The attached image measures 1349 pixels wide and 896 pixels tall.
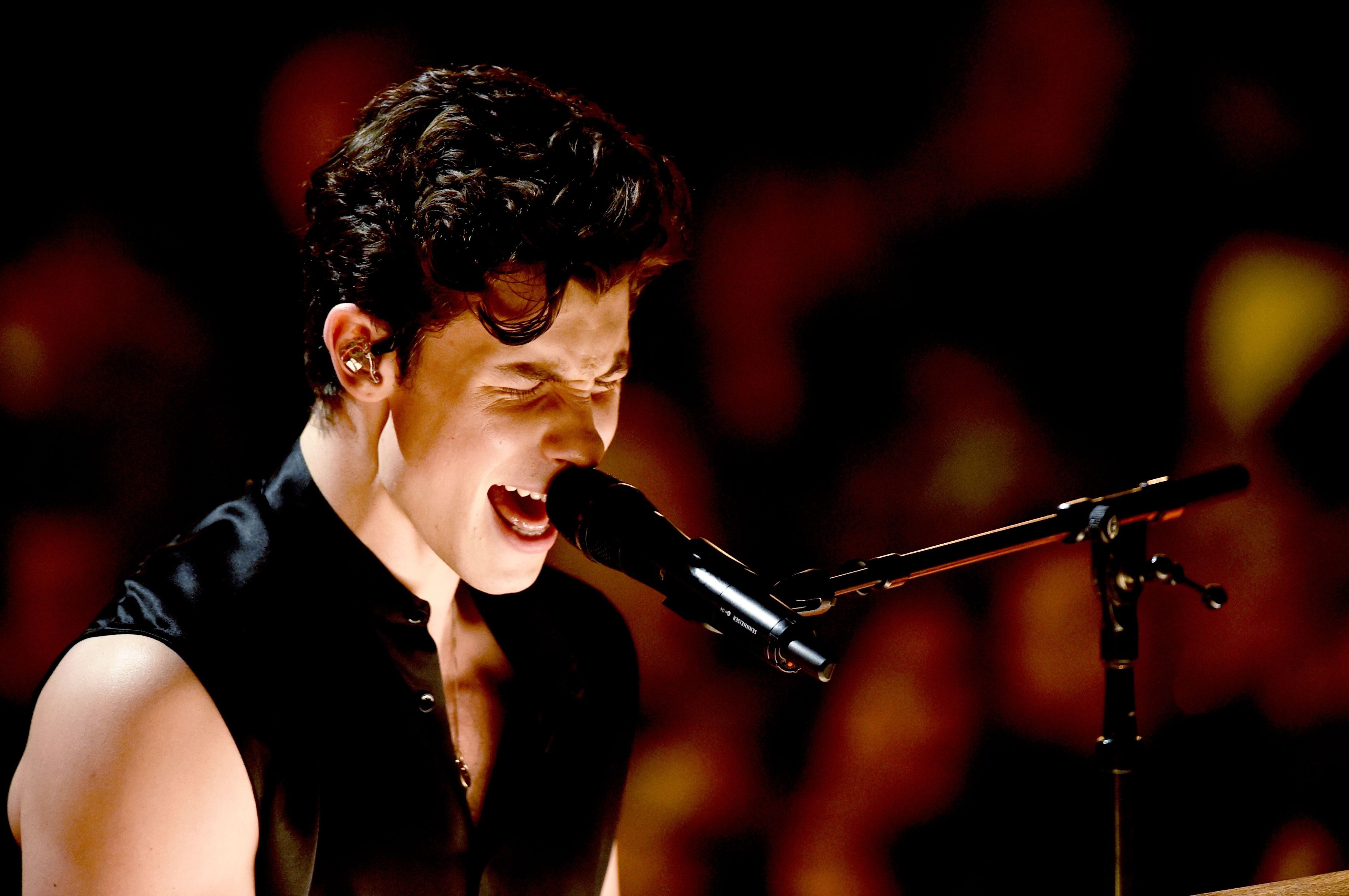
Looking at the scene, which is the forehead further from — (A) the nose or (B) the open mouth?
(B) the open mouth

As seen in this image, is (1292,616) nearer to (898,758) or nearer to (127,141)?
(898,758)

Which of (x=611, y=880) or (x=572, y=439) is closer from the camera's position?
(x=572, y=439)

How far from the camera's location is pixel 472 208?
1.30 m

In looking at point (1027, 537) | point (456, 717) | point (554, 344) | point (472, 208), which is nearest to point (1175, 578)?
point (1027, 537)

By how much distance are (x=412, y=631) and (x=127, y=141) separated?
34.6 inches

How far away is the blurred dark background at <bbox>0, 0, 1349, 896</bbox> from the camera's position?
1602 millimetres

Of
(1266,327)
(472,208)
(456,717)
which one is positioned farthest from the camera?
(1266,327)

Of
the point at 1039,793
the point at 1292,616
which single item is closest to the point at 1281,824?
the point at 1292,616

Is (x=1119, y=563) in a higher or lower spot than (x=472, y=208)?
lower

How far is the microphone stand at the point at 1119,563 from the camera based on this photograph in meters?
1.16

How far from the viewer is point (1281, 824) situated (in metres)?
2.60

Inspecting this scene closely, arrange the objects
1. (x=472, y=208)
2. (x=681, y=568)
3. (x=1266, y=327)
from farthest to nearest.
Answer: (x=1266, y=327)
(x=472, y=208)
(x=681, y=568)

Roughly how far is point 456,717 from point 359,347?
645 mm

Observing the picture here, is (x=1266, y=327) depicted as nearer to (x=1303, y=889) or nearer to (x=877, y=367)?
(x=877, y=367)
